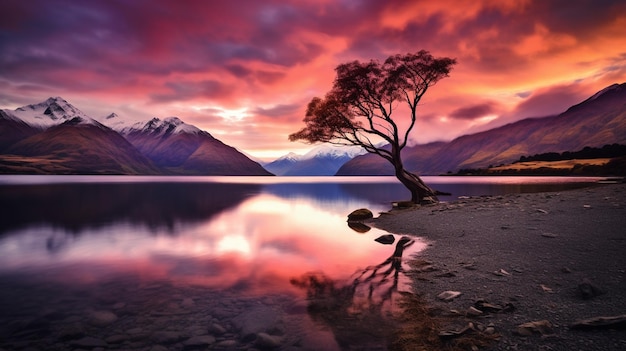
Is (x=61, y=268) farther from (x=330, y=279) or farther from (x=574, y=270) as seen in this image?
(x=574, y=270)

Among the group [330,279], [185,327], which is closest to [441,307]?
[330,279]

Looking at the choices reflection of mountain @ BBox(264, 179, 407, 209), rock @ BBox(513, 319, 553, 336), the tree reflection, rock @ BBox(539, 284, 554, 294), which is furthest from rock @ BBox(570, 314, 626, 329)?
reflection of mountain @ BBox(264, 179, 407, 209)

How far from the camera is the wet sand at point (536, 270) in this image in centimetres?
741

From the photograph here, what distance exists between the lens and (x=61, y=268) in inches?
594

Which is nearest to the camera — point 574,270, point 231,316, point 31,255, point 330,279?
point 231,316

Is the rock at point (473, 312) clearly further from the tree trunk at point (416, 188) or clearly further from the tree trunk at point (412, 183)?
the tree trunk at point (412, 183)

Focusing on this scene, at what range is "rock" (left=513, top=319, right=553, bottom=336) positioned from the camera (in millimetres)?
7242

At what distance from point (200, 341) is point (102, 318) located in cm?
347

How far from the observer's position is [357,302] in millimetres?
10578

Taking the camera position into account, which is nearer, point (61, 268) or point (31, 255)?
point (61, 268)

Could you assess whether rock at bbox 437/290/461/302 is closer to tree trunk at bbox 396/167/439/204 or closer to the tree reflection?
the tree reflection

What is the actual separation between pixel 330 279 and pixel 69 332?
8451mm

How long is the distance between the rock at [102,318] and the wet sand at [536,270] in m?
9.49

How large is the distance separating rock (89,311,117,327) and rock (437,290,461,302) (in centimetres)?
976
